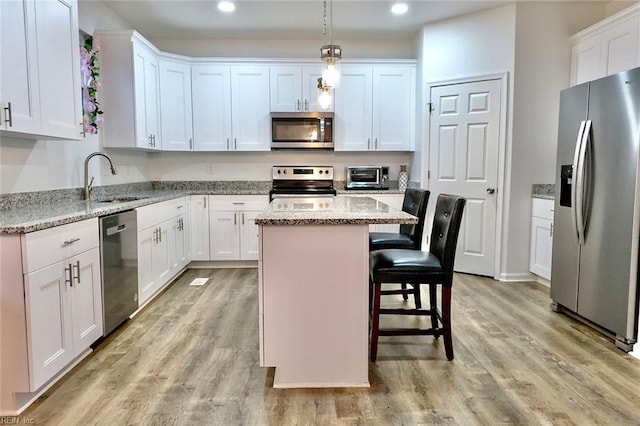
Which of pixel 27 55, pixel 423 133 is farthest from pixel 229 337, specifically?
pixel 423 133

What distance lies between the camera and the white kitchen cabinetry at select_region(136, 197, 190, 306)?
3158mm

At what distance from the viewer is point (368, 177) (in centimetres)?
→ 484

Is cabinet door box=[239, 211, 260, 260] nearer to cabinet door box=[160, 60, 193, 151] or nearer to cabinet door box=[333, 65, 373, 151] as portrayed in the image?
cabinet door box=[160, 60, 193, 151]

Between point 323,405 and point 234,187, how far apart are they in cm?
352

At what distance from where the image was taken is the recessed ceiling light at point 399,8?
3.86 meters

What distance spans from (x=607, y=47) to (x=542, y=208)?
144 cm

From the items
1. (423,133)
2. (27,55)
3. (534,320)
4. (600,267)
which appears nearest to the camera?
(27,55)

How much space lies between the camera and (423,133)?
4410 millimetres

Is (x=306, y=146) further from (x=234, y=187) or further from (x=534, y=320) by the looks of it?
(x=534, y=320)

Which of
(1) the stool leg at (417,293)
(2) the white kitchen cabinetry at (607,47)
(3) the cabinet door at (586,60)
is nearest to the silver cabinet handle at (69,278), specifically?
(1) the stool leg at (417,293)

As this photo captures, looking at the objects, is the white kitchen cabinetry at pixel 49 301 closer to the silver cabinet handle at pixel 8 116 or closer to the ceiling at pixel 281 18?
the silver cabinet handle at pixel 8 116

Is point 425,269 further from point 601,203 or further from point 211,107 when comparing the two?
point 211,107

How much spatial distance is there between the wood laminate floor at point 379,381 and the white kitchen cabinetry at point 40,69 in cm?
142

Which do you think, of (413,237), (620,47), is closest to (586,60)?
(620,47)
